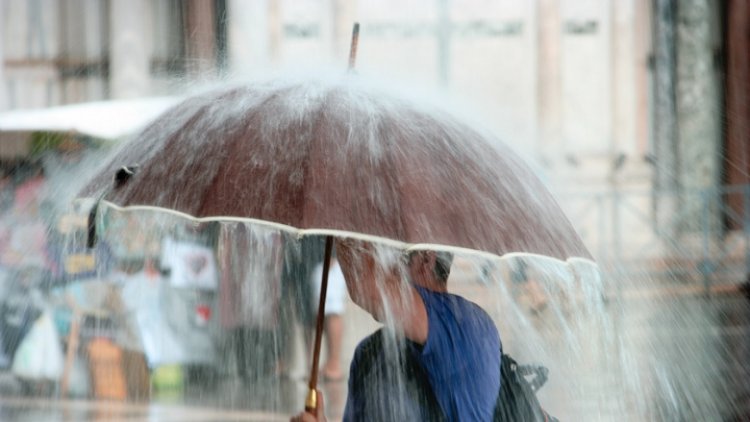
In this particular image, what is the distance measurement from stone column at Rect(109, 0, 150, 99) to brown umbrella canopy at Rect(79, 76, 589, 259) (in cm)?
1123

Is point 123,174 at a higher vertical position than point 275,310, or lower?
higher

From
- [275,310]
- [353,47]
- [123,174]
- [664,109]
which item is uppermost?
[353,47]

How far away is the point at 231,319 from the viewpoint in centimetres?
945

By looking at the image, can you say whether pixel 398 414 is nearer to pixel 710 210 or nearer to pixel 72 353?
pixel 72 353

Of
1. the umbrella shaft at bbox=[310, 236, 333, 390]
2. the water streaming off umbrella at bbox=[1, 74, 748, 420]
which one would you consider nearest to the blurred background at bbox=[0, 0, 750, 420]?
the water streaming off umbrella at bbox=[1, 74, 748, 420]

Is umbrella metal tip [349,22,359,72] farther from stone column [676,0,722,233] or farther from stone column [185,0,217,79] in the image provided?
stone column [676,0,722,233]

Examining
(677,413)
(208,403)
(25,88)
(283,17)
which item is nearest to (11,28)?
(25,88)

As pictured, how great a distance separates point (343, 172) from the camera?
2.52m

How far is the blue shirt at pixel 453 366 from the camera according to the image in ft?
8.54

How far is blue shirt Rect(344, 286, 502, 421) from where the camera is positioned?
2602mm

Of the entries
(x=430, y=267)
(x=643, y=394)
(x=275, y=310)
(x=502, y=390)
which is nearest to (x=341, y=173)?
(x=430, y=267)

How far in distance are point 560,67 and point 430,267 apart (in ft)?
38.4

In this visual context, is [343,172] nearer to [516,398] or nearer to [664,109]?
[516,398]

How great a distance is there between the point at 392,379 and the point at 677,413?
5.31m
